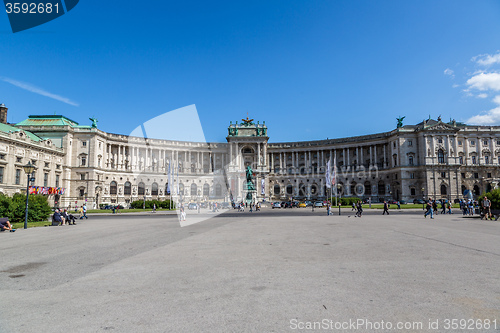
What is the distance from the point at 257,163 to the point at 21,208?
3174 inches

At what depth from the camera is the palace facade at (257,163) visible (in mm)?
82875

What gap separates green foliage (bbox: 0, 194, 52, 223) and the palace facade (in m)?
36.6

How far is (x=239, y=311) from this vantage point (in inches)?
222

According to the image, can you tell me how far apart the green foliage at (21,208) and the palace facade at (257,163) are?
1443 inches

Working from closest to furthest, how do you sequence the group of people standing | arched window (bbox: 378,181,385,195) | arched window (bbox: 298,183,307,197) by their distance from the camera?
the group of people standing
arched window (bbox: 378,181,385,195)
arched window (bbox: 298,183,307,197)

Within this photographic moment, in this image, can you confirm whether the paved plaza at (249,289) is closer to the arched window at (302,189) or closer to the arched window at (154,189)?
the arched window at (154,189)

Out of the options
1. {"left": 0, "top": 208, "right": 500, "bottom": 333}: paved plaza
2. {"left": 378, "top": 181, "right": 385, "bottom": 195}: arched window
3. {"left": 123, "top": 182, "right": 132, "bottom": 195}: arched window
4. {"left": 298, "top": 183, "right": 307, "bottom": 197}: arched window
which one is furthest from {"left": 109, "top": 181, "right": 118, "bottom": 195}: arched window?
{"left": 0, "top": 208, "right": 500, "bottom": 333}: paved plaza

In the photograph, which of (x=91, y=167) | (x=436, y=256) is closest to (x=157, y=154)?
(x=91, y=167)

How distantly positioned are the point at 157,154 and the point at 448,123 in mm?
96485

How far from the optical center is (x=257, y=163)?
106m

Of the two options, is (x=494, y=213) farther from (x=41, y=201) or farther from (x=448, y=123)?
(x=448, y=123)

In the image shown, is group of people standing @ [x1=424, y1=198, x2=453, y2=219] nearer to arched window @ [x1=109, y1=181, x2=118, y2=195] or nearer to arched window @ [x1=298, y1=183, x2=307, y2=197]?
arched window @ [x1=298, y1=183, x2=307, y2=197]

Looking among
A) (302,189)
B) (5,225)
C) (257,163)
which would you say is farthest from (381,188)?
(5,225)

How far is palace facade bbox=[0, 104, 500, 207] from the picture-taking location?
82.9 m
